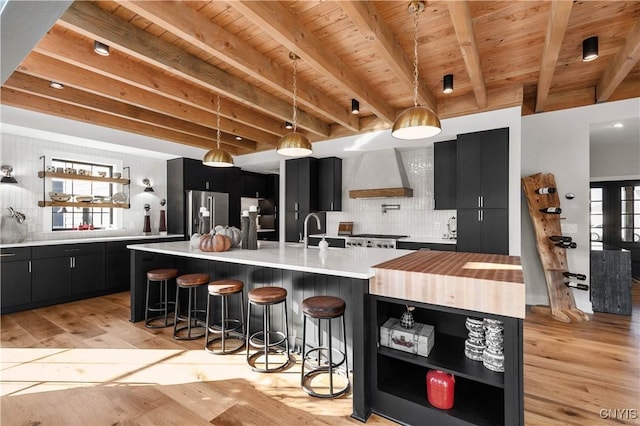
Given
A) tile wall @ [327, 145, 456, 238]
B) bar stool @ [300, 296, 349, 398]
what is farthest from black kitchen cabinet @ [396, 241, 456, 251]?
bar stool @ [300, 296, 349, 398]

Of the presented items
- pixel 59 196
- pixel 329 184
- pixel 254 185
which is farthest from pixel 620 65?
pixel 59 196

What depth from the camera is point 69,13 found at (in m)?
2.05

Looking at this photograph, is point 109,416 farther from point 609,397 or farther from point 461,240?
point 461,240

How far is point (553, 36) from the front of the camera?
2352 mm

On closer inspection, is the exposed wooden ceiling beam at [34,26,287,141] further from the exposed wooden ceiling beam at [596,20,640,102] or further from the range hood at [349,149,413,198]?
the exposed wooden ceiling beam at [596,20,640,102]

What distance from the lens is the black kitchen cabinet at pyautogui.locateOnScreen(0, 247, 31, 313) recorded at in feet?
13.0

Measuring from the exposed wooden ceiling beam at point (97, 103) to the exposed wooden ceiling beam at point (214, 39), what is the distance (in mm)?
2256

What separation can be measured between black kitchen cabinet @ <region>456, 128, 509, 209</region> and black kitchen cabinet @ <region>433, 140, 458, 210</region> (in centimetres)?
29

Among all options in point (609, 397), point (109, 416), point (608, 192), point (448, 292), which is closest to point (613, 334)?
point (609, 397)

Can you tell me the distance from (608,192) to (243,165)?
766 cm

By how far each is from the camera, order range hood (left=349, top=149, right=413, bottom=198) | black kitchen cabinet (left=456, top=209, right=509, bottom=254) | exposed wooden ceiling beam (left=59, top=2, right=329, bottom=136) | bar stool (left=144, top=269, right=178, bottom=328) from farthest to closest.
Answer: range hood (left=349, top=149, right=413, bottom=198) → black kitchen cabinet (left=456, top=209, right=509, bottom=254) → bar stool (left=144, top=269, right=178, bottom=328) → exposed wooden ceiling beam (left=59, top=2, right=329, bottom=136)

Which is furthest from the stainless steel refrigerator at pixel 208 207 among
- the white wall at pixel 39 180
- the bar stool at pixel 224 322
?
the bar stool at pixel 224 322

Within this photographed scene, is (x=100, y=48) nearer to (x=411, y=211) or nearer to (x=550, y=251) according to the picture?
(x=411, y=211)

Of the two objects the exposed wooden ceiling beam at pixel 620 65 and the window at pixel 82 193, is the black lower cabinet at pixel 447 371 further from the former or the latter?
the window at pixel 82 193
